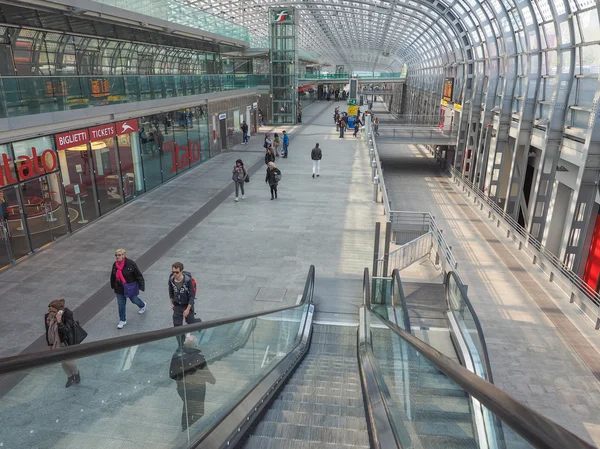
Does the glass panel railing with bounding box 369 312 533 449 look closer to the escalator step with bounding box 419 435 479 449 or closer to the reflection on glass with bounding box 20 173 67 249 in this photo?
the escalator step with bounding box 419 435 479 449

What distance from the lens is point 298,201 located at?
1559 centimetres

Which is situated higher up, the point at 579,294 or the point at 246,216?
the point at 246,216

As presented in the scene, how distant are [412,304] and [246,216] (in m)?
5.80

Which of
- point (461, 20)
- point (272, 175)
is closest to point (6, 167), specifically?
point (272, 175)

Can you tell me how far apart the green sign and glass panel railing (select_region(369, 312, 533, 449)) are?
1400 inches

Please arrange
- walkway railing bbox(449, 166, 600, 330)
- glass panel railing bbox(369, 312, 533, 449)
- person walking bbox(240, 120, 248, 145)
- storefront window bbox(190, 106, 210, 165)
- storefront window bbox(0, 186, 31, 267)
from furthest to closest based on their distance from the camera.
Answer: person walking bbox(240, 120, 248, 145), storefront window bbox(190, 106, 210, 165), walkway railing bbox(449, 166, 600, 330), storefront window bbox(0, 186, 31, 267), glass panel railing bbox(369, 312, 533, 449)

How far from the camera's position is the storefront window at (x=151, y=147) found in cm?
1623

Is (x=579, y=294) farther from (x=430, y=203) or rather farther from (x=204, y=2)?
(x=204, y=2)

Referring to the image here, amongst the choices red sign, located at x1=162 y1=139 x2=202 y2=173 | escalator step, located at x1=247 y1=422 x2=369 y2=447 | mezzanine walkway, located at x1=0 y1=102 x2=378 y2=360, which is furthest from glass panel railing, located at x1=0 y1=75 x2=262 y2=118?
escalator step, located at x1=247 y1=422 x2=369 y2=447

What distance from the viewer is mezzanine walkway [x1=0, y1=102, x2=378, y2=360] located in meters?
8.45

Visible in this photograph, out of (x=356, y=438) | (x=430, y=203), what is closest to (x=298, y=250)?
(x=356, y=438)

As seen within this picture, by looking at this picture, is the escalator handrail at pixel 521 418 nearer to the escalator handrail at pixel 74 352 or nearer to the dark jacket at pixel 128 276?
the escalator handrail at pixel 74 352

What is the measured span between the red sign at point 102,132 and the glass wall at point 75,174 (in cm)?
3

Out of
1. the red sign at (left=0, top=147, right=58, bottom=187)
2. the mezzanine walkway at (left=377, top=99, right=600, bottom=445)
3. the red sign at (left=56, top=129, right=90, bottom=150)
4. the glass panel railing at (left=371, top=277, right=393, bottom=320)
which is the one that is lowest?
the mezzanine walkway at (left=377, top=99, right=600, bottom=445)
